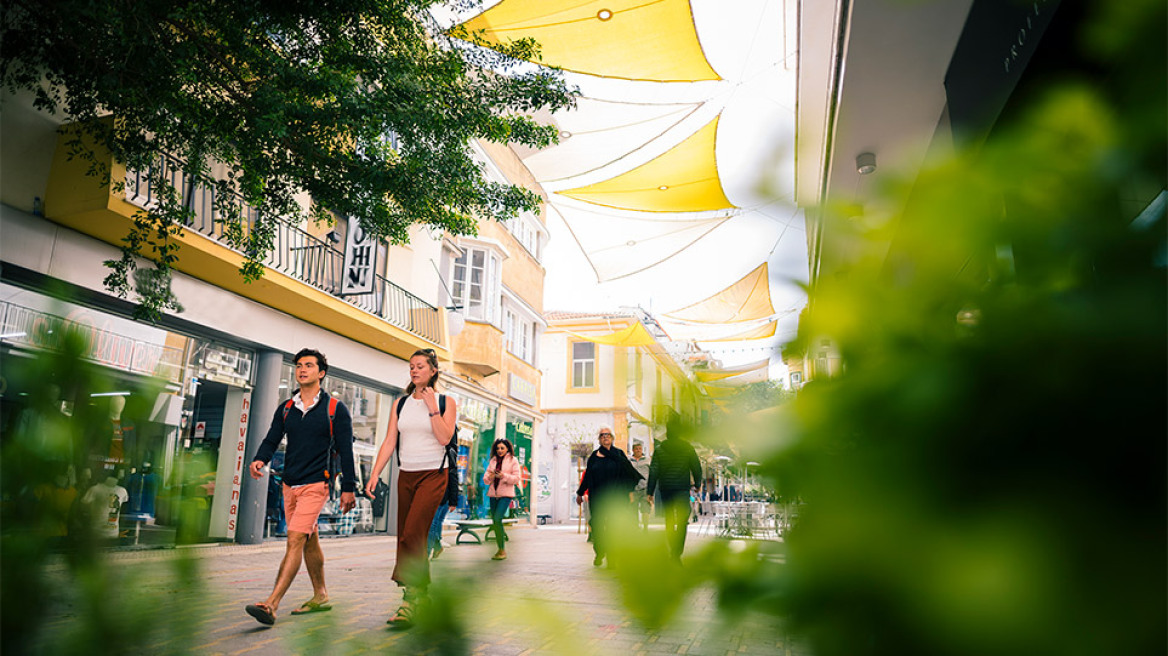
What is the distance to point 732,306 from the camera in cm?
1742

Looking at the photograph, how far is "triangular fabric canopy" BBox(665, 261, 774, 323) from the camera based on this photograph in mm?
15984

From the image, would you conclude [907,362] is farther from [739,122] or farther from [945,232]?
[739,122]

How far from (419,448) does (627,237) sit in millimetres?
11135

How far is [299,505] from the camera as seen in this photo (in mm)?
4703

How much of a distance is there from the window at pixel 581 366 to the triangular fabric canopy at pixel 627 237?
38.4 ft

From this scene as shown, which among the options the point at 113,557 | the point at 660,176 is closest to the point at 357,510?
the point at 660,176

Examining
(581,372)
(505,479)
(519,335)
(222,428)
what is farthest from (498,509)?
(581,372)

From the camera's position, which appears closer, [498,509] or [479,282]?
[498,509]

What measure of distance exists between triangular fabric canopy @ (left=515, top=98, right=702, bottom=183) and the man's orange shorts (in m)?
8.14

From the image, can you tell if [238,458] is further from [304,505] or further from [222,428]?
[304,505]

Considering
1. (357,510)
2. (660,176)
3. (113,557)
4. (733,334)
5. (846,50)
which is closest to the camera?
(113,557)

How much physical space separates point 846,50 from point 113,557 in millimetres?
6198

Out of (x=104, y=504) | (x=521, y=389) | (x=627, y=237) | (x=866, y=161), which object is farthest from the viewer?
(x=521, y=389)

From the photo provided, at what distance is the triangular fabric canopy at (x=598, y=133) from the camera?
11734 mm
